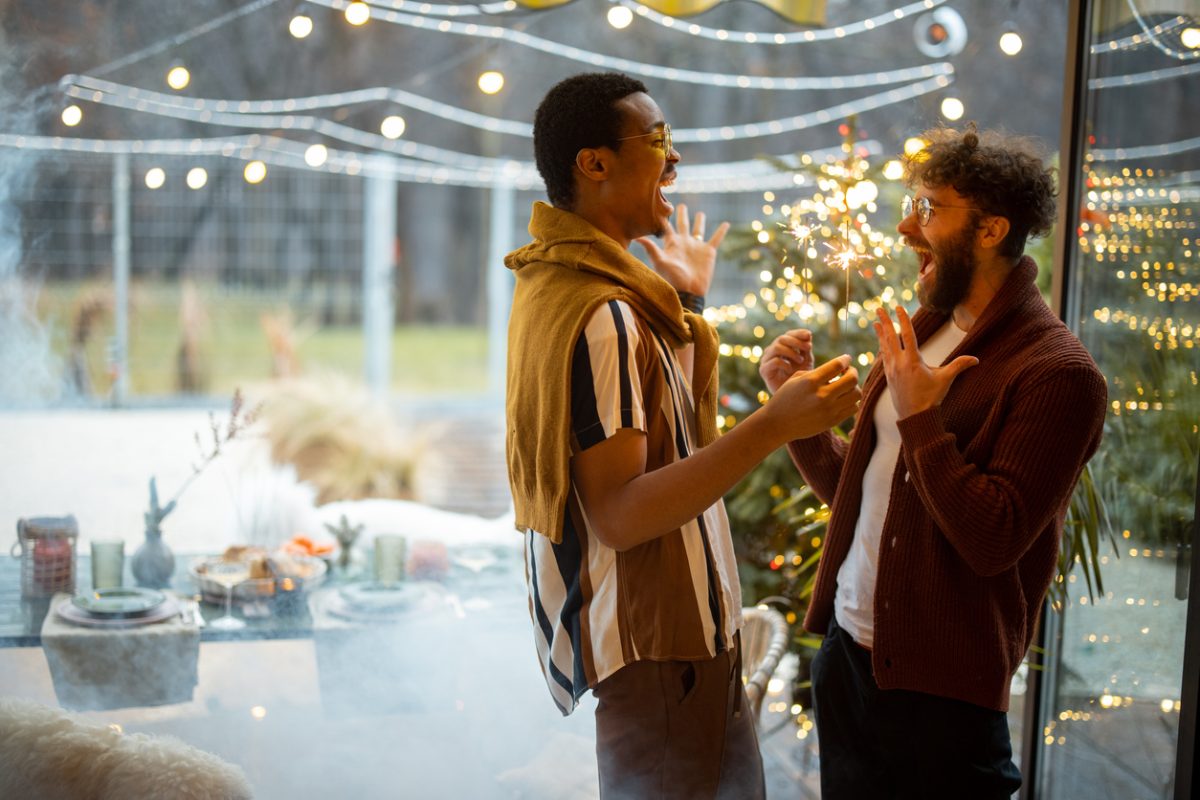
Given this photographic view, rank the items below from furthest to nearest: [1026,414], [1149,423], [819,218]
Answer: [1149,423] → [819,218] → [1026,414]

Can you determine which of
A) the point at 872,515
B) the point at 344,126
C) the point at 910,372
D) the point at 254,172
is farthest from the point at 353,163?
the point at 910,372

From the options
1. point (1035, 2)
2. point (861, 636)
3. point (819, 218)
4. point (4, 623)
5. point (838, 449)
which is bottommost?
point (4, 623)

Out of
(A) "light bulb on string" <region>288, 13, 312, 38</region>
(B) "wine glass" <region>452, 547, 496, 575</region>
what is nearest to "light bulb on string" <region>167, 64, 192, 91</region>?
(A) "light bulb on string" <region>288, 13, 312, 38</region>

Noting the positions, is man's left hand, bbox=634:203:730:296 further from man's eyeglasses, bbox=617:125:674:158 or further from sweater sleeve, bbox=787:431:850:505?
sweater sleeve, bbox=787:431:850:505

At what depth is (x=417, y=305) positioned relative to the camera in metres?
10.5

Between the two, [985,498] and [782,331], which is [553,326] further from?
[782,331]

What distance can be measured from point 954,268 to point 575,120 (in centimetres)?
63

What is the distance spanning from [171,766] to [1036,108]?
28.0 feet

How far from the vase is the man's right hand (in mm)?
2046

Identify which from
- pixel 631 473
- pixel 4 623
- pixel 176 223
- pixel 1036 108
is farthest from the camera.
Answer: pixel 1036 108

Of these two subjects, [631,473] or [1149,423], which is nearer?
[631,473]

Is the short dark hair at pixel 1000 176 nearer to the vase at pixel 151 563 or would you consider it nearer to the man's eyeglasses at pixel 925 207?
the man's eyeglasses at pixel 925 207

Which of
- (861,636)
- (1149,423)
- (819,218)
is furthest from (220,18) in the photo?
(1149,423)

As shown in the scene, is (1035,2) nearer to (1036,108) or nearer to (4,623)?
(1036,108)
